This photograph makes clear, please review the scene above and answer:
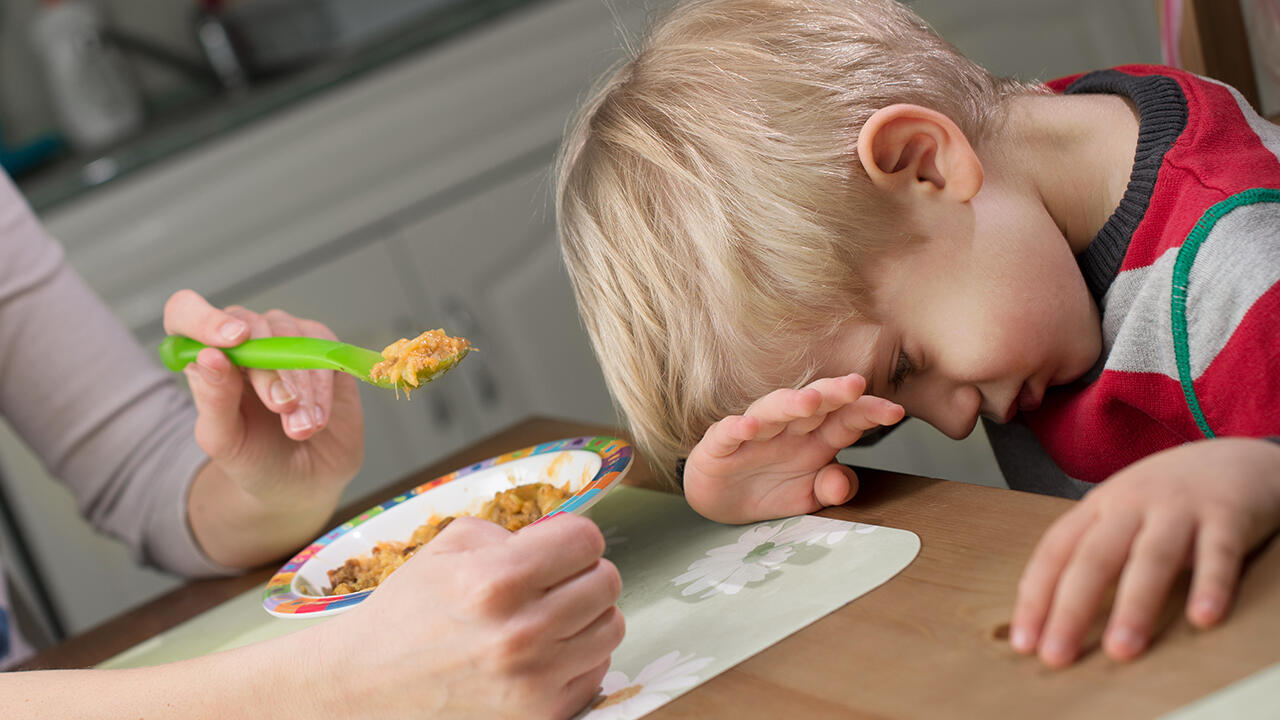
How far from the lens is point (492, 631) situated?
19.8 inches

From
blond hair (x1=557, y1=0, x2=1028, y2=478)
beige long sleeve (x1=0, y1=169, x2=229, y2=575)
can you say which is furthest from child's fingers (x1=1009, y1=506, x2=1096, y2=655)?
beige long sleeve (x1=0, y1=169, x2=229, y2=575)

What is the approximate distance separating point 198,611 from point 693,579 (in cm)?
49

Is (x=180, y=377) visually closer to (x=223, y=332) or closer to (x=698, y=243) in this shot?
(x=223, y=332)

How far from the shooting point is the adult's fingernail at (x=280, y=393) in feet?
2.88

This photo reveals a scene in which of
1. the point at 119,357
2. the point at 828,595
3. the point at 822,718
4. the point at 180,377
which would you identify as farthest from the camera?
the point at 180,377

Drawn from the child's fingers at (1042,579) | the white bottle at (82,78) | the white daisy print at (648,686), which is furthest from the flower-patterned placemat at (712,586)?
the white bottle at (82,78)

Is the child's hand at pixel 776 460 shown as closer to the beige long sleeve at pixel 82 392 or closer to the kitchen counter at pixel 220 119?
the beige long sleeve at pixel 82 392

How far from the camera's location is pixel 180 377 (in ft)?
6.13

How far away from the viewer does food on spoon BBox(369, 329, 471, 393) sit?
73cm

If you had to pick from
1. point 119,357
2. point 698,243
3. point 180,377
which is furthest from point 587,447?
point 180,377

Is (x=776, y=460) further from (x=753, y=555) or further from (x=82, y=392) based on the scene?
(x=82, y=392)

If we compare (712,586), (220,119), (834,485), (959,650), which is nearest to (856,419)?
(834,485)

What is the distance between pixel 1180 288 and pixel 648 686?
0.41 metres

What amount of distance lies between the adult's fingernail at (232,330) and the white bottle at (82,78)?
1.68 m
